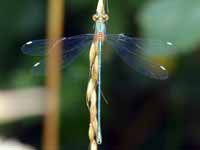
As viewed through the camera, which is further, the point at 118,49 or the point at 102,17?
the point at 118,49

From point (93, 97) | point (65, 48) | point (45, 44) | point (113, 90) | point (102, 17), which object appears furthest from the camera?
point (113, 90)

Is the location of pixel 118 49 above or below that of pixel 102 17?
below

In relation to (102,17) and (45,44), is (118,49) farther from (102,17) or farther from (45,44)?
(102,17)

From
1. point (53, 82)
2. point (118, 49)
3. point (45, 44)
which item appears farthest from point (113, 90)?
point (53, 82)

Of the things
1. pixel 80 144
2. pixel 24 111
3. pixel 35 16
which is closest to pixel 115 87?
pixel 80 144

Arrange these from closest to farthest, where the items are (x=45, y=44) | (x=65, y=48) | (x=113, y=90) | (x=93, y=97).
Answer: (x=93, y=97)
(x=45, y=44)
(x=65, y=48)
(x=113, y=90)

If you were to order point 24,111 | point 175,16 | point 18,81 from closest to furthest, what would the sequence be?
point 24,111 → point 175,16 → point 18,81

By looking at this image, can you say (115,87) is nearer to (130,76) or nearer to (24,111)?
(130,76)
